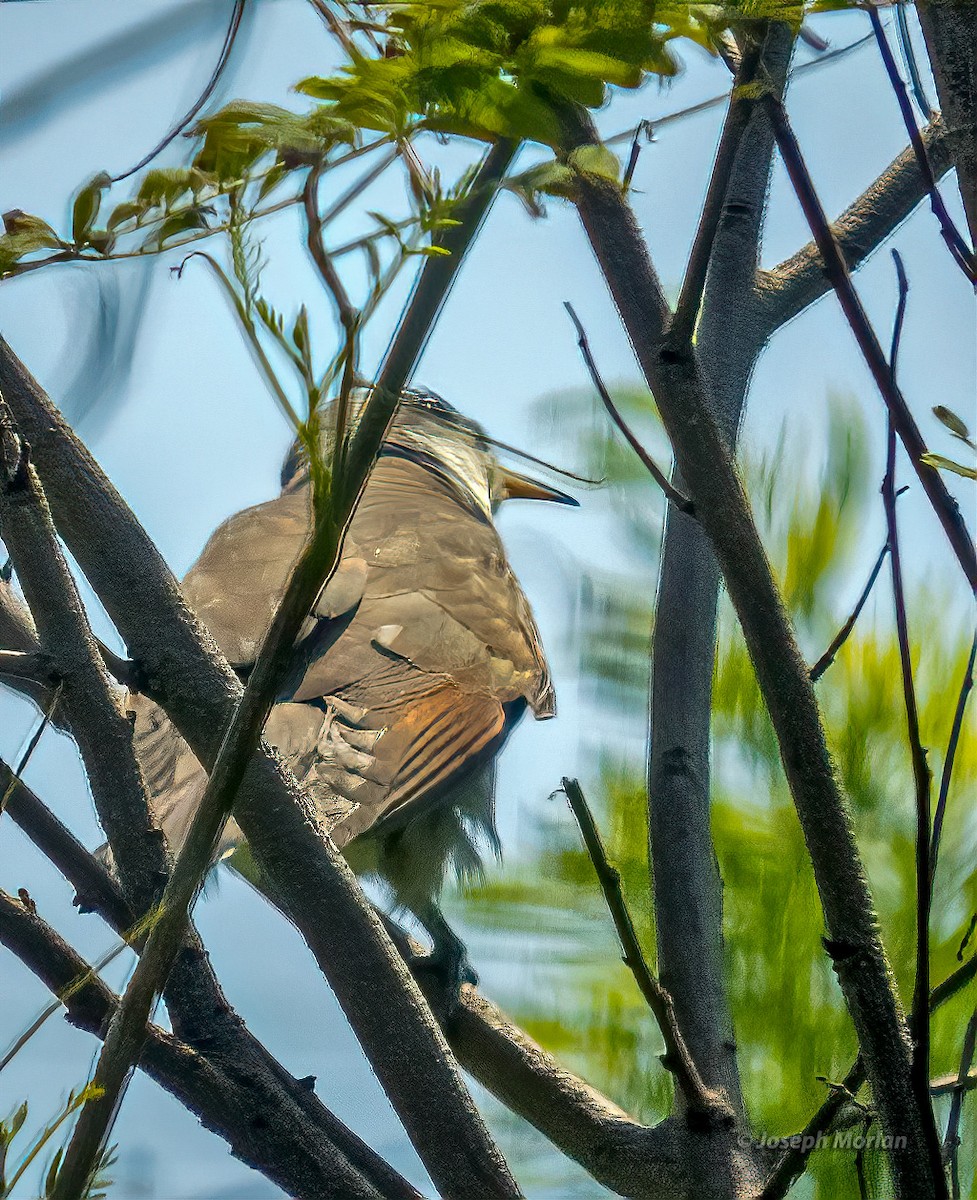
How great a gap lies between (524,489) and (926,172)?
0.90 metres

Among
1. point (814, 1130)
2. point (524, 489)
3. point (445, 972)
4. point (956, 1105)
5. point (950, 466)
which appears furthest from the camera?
point (524, 489)

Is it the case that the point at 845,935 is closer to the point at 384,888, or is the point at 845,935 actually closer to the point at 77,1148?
Answer: the point at 77,1148

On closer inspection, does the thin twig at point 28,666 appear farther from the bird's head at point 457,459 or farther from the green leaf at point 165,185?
the bird's head at point 457,459

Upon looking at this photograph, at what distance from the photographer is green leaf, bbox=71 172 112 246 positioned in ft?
1.24

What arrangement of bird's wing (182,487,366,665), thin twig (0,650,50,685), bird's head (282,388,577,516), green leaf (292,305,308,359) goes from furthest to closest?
bird's head (282,388,577,516) < bird's wing (182,487,366,665) < thin twig (0,650,50,685) < green leaf (292,305,308,359)

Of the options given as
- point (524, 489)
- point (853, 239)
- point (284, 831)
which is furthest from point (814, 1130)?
point (524, 489)

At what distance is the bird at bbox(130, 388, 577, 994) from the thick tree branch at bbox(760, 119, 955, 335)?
0.23 m

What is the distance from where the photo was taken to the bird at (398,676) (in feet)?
2.71

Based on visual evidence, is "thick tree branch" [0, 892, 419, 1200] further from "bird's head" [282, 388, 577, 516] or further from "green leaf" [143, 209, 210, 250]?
"bird's head" [282, 388, 577, 516]

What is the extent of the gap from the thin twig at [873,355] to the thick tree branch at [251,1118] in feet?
1.43

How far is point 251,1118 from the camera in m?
0.62

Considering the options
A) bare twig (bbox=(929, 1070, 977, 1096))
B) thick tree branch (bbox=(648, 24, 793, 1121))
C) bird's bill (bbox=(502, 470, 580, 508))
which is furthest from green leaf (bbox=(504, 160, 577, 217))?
bird's bill (bbox=(502, 470, 580, 508))

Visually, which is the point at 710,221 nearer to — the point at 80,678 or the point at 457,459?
the point at 80,678

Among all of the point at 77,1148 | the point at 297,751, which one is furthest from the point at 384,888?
the point at 77,1148
